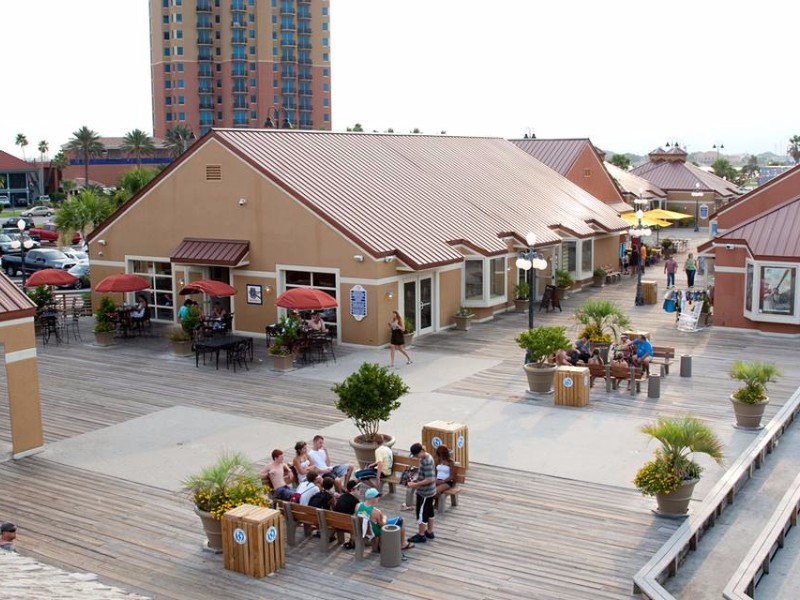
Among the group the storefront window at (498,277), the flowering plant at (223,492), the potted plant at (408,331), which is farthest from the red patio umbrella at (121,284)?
the flowering plant at (223,492)

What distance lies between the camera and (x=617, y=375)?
22922 mm

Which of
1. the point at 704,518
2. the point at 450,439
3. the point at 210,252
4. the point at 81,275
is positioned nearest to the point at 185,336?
the point at 210,252

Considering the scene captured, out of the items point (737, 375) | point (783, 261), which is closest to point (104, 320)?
point (737, 375)

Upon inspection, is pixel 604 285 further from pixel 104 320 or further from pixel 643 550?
pixel 643 550

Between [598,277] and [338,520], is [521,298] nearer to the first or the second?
[598,277]

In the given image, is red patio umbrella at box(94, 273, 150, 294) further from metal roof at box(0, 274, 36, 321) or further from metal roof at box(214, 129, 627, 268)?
metal roof at box(0, 274, 36, 321)

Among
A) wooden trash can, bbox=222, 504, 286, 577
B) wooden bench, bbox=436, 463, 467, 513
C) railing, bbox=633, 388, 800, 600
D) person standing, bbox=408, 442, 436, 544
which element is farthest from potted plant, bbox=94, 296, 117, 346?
railing, bbox=633, 388, 800, 600

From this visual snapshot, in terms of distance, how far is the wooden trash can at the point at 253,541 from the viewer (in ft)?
42.0

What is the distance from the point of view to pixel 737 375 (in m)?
19.8

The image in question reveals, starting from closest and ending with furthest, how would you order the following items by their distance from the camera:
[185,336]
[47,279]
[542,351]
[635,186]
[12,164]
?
[542,351]
[185,336]
[47,279]
[635,186]
[12,164]

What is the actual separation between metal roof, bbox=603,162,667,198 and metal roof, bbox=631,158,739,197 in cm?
188

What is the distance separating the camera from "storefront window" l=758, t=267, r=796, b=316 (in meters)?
29.7

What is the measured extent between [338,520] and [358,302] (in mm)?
15147

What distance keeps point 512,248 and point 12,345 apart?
21006 mm
